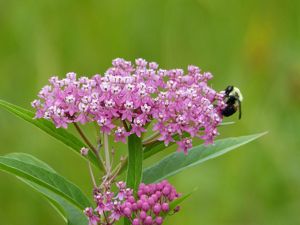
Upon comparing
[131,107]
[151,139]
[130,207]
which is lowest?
[130,207]

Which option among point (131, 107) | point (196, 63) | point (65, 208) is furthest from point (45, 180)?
point (196, 63)

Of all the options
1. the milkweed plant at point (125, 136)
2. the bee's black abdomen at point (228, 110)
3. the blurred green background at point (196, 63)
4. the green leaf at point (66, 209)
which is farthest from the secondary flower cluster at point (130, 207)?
the blurred green background at point (196, 63)

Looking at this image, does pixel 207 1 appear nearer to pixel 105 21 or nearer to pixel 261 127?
pixel 105 21

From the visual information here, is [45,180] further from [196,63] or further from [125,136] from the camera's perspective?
[196,63]

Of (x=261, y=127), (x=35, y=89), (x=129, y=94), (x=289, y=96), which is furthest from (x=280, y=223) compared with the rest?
(x=129, y=94)

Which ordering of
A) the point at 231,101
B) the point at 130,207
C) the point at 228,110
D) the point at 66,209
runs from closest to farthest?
the point at 130,207, the point at 66,209, the point at 228,110, the point at 231,101

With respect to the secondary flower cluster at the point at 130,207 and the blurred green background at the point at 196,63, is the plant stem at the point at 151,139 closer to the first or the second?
the secondary flower cluster at the point at 130,207

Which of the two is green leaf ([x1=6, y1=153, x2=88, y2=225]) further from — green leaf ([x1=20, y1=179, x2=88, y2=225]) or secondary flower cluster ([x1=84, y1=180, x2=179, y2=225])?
secondary flower cluster ([x1=84, y1=180, x2=179, y2=225])

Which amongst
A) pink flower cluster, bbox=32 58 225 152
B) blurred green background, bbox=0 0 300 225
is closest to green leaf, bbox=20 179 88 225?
pink flower cluster, bbox=32 58 225 152
